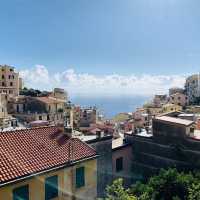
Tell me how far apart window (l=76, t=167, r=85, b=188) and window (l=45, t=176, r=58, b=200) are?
160 cm

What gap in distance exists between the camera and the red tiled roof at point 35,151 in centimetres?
1459

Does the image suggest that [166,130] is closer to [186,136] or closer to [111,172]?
[186,136]

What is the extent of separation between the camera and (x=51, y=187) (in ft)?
52.1

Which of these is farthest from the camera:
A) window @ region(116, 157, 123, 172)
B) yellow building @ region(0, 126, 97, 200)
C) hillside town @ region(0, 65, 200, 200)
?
window @ region(116, 157, 123, 172)

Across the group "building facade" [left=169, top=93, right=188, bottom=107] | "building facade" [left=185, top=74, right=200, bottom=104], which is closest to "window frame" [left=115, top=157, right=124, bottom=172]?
"building facade" [left=169, top=93, right=188, bottom=107]

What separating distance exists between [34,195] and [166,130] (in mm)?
13839

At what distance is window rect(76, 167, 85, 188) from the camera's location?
1742 centimetres

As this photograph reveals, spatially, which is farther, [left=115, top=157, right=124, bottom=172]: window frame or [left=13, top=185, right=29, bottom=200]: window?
[left=115, top=157, right=124, bottom=172]: window frame

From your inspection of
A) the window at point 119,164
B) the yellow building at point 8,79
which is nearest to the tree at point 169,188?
the window at point 119,164

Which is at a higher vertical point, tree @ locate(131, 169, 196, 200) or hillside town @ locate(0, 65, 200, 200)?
hillside town @ locate(0, 65, 200, 200)

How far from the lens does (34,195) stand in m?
14.9

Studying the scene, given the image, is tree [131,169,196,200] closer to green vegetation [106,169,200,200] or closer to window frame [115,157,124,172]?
green vegetation [106,169,200,200]

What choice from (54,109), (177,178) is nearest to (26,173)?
(177,178)

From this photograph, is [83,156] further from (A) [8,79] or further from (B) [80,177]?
(A) [8,79]
